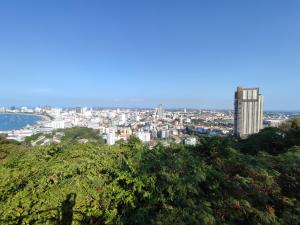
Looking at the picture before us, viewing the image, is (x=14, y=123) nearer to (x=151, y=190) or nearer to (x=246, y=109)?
(x=246, y=109)

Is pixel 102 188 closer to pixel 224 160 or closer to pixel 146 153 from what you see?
pixel 146 153

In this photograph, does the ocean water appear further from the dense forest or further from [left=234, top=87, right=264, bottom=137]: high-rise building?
the dense forest

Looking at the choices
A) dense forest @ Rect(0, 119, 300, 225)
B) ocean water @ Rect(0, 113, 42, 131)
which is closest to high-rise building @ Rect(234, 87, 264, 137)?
dense forest @ Rect(0, 119, 300, 225)

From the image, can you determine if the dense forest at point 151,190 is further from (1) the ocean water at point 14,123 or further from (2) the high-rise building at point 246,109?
(1) the ocean water at point 14,123

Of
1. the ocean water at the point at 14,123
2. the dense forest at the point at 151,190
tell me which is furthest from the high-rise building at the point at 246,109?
the ocean water at the point at 14,123

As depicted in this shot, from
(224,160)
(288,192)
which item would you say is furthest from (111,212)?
(288,192)
